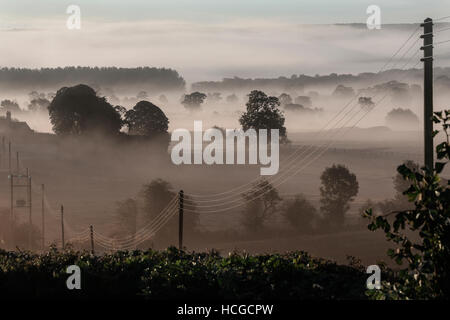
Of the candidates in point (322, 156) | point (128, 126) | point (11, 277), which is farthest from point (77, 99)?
point (11, 277)

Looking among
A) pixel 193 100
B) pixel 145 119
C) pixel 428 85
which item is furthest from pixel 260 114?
pixel 428 85

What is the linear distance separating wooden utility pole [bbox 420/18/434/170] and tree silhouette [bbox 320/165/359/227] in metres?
50.4

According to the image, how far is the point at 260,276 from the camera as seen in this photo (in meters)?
18.7

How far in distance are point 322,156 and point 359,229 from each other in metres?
73.5

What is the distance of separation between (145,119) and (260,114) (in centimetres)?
1763

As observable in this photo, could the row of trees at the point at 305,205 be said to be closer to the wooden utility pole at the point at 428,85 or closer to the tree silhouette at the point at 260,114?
the tree silhouette at the point at 260,114

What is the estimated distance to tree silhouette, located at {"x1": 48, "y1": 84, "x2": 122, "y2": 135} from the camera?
4008 inches

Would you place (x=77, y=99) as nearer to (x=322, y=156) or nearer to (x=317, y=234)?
(x=317, y=234)

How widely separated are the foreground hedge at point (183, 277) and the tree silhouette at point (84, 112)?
77807 mm

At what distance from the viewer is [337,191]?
82562mm

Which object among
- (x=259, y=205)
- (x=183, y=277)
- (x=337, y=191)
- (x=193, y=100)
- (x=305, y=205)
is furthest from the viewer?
(x=193, y=100)

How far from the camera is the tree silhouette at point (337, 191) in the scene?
80.1m

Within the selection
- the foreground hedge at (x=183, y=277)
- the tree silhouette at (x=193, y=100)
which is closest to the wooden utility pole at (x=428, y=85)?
the foreground hedge at (x=183, y=277)

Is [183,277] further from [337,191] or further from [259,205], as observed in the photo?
[337,191]
